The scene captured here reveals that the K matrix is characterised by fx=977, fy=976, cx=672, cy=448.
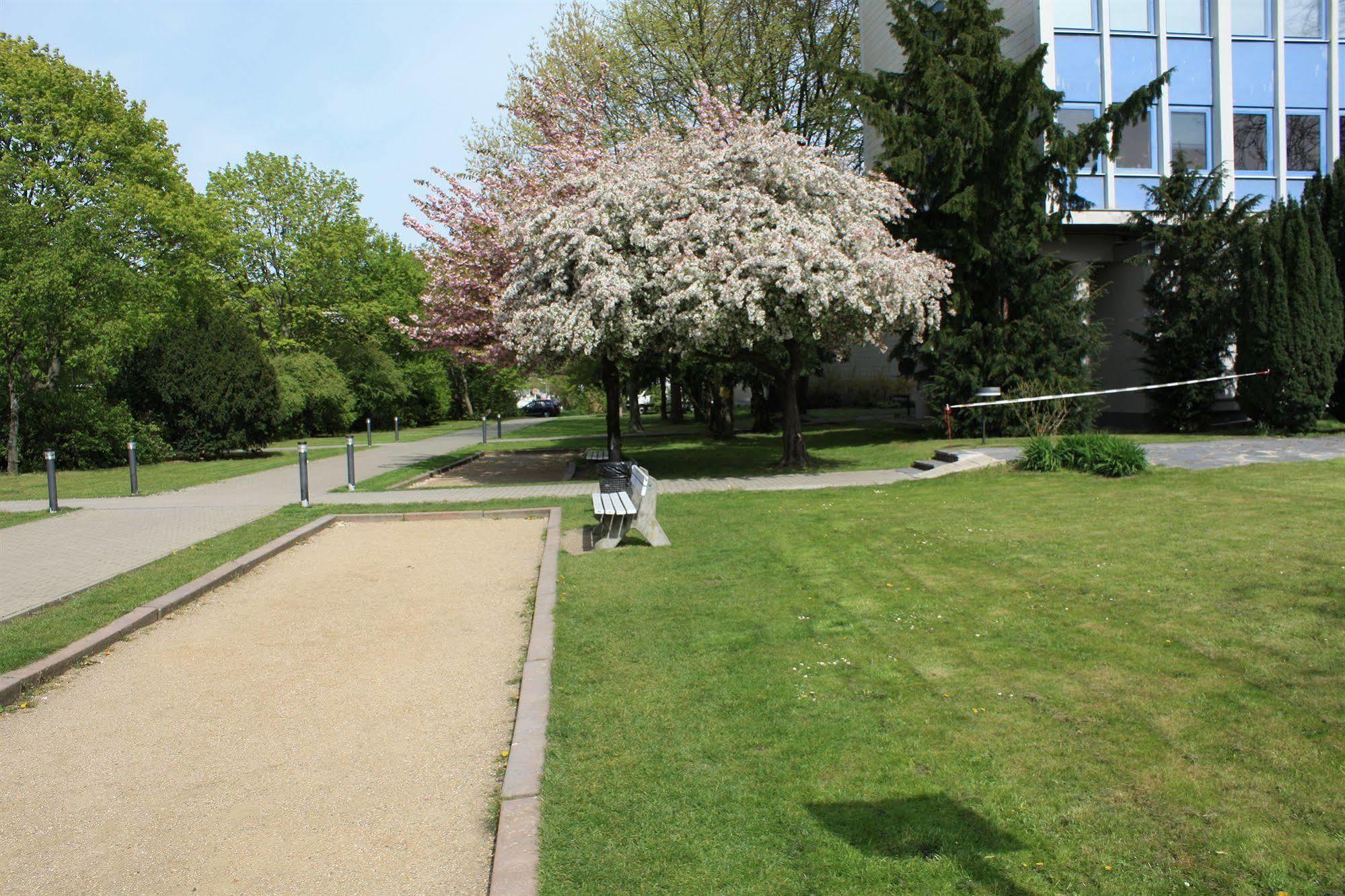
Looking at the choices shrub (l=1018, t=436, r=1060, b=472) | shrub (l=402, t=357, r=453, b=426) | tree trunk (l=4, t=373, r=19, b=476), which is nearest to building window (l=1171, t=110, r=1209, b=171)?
shrub (l=1018, t=436, r=1060, b=472)

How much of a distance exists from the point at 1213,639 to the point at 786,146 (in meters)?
12.5

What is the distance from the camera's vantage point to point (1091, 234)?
1029 inches

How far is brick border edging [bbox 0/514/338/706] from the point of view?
6.13m

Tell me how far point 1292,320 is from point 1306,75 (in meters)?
12.0

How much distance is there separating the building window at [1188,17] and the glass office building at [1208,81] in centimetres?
2

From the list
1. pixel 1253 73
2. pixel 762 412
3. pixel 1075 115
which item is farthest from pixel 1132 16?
pixel 762 412

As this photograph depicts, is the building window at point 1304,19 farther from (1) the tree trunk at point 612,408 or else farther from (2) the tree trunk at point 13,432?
(2) the tree trunk at point 13,432

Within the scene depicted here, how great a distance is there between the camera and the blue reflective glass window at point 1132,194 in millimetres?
25250

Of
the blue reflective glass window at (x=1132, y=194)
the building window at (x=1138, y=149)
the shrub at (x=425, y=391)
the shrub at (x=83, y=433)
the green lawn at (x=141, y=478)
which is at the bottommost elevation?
the green lawn at (x=141, y=478)

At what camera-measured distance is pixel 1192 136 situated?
1014 inches

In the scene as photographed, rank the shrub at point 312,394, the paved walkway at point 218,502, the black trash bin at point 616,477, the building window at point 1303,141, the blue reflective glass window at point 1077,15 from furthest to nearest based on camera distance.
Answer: the shrub at point 312,394
the building window at point 1303,141
the blue reflective glass window at point 1077,15
the black trash bin at point 616,477
the paved walkway at point 218,502

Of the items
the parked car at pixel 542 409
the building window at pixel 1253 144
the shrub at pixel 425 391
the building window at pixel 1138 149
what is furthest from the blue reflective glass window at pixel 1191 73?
the parked car at pixel 542 409

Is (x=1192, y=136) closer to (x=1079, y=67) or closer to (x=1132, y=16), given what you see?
(x=1132, y=16)

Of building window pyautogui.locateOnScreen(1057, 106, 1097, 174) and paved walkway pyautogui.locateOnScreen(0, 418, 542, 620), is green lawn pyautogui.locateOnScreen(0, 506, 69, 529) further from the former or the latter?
building window pyautogui.locateOnScreen(1057, 106, 1097, 174)
